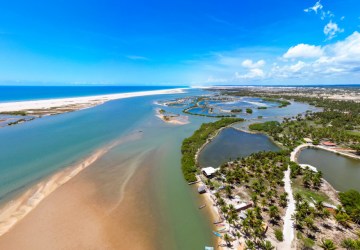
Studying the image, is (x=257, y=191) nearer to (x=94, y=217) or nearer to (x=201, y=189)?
(x=201, y=189)

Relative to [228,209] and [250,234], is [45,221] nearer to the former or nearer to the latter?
[228,209]

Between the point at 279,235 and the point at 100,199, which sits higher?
Answer: the point at 279,235

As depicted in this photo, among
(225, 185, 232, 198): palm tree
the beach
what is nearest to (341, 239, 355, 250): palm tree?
(225, 185, 232, 198): palm tree

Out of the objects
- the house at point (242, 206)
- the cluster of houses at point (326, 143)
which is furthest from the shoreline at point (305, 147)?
the house at point (242, 206)

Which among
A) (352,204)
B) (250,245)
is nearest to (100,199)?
(250,245)

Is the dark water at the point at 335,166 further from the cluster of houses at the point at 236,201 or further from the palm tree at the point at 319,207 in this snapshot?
the cluster of houses at the point at 236,201

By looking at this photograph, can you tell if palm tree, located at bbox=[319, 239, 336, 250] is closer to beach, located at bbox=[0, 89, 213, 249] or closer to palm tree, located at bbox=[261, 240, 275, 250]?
palm tree, located at bbox=[261, 240, 275, 250]

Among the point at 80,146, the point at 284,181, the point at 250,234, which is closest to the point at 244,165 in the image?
the point at 284,181
